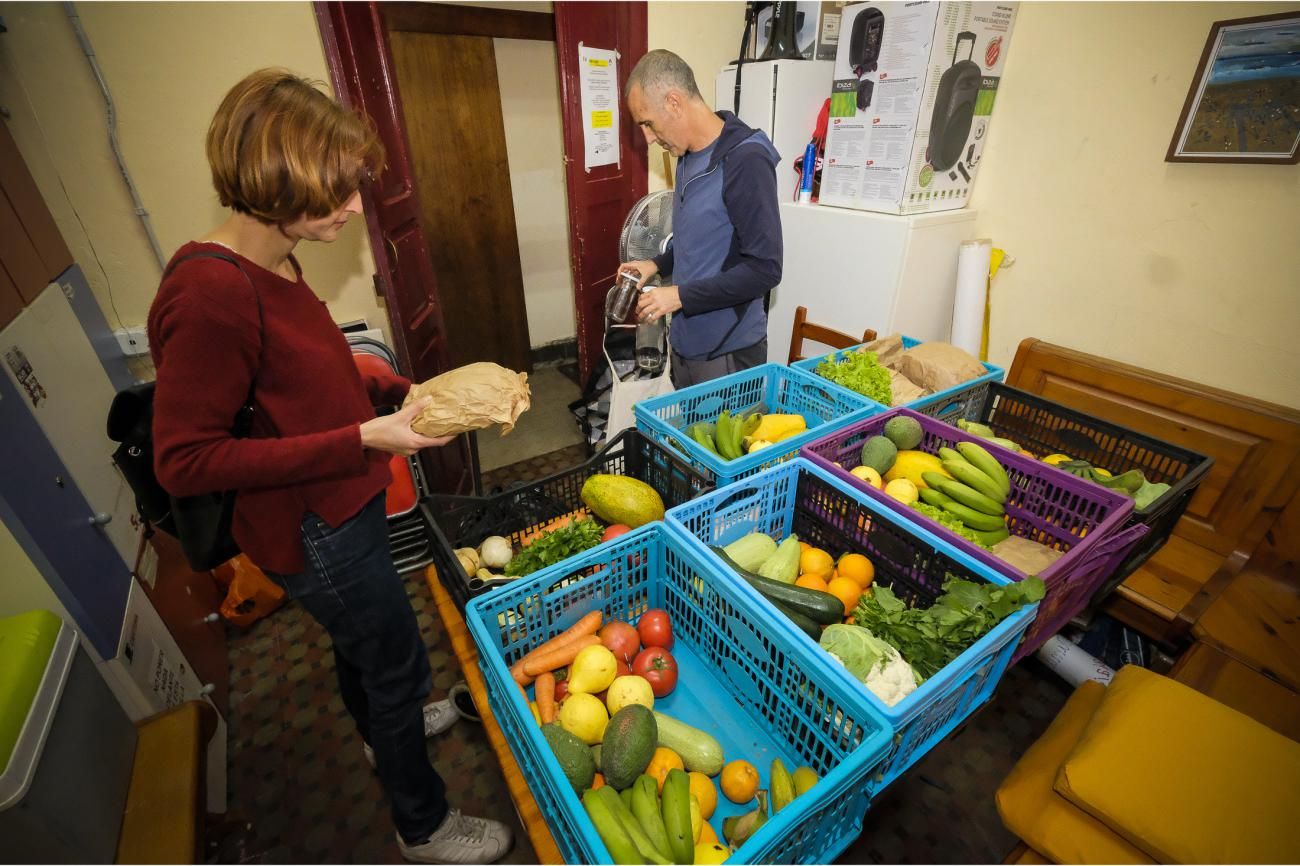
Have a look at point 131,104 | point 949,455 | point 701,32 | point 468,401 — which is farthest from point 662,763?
point 701,32

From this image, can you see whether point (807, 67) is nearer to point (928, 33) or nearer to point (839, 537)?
point (928, 33)

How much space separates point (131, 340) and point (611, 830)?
8.12ft

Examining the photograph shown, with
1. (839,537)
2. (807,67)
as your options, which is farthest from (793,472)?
(807,67)

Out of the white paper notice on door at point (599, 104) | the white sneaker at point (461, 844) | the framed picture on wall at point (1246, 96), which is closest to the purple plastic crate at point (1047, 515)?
the white sneaker at point (461, 844)

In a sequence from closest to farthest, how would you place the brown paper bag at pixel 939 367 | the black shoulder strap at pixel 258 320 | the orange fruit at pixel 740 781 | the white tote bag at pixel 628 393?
the black shoulder strap at pixel 258 320 < the orange fruit at pixel 740 781 < the brown paper bag at pixel 939 367 < the white tote bag at pixel 628 393

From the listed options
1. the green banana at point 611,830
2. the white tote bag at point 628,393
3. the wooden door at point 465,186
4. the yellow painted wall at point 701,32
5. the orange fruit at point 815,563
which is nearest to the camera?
the green banana at point 611,830

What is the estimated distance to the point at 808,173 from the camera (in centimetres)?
271

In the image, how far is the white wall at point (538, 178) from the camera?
359 cm

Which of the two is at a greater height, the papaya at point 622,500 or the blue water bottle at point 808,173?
the blue water bottle at point 808,173

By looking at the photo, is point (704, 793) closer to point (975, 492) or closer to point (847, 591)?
point (847, 591)

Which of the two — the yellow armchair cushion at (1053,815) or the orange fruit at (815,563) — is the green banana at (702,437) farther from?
the yellow armchair cushion at (1053,815)

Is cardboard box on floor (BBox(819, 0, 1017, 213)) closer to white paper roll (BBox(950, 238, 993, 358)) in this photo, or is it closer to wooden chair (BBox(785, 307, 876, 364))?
white paper roll (BBox(950, 238, 993, 358))

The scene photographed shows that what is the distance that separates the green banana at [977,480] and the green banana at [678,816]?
996 mm

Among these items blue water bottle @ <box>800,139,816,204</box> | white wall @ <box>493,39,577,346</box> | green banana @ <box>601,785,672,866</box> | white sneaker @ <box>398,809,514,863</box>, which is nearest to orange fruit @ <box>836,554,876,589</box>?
green banana @ <box>601,785,672,866</box>
